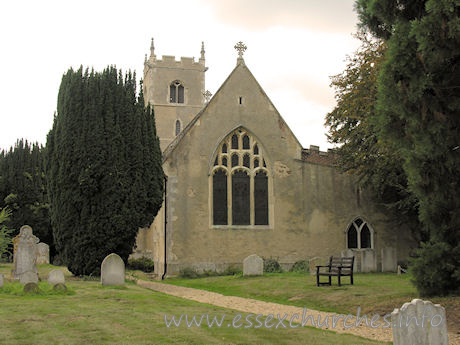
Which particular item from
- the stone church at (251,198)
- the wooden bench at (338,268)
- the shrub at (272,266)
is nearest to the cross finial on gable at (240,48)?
the stone church at (251,198)

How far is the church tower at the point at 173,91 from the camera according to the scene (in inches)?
1927

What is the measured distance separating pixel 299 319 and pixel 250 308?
2.14 metres

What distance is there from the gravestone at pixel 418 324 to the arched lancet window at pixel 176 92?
45.1 metres

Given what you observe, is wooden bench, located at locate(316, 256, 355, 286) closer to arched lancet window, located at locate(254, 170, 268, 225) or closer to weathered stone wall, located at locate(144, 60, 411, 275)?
weathered stone wall, located at locate(144, 60, 411, 275)

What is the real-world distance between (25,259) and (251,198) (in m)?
11.5

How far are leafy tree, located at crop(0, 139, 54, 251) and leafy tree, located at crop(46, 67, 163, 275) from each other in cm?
1422

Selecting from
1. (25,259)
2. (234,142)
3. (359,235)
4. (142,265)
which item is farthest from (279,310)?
(142,265)

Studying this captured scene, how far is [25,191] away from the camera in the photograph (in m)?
33.7

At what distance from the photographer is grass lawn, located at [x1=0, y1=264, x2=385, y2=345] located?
7.67 metres

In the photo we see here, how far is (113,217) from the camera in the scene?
18.5 meters

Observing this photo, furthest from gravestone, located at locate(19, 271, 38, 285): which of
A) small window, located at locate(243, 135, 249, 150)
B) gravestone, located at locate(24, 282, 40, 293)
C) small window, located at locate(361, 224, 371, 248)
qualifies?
small window, located at locate(361, 224, 371, 248)

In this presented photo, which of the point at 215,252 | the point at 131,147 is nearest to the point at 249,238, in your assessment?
the point at 215,252

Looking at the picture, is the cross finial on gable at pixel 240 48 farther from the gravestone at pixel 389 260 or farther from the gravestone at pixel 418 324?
the gravestone at pixel 418 324

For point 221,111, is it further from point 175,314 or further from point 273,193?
point 175,314
